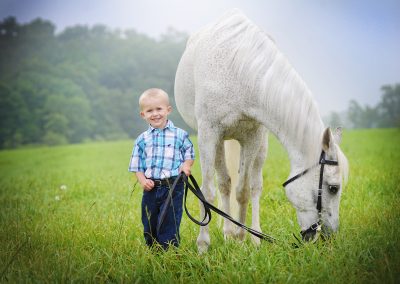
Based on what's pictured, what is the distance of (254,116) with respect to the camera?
10.6 ft

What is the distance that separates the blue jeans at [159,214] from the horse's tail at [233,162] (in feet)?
3.65

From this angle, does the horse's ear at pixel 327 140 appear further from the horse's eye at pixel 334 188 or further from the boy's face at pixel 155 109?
the boy's face at pixel 155 109

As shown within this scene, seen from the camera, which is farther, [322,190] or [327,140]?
[322,190]

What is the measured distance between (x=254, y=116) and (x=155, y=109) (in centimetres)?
78

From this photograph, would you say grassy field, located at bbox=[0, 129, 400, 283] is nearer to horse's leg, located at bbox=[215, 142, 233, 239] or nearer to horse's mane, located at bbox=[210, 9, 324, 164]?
horse's leg, located at bbox=[215, 142, 233, 239]

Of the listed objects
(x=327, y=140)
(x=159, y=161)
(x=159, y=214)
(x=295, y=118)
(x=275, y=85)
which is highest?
(x=275, y=85)

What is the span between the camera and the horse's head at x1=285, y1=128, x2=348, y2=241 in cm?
289

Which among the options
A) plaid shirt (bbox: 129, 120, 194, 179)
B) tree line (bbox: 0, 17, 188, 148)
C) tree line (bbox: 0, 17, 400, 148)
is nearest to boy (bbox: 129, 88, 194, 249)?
plaid shirt (bbox: 129, 120, 194, 179)

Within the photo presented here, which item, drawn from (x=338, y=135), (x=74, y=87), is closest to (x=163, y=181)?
(x=338, y=135)

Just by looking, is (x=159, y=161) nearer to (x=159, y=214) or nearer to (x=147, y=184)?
(x=147, y=184)

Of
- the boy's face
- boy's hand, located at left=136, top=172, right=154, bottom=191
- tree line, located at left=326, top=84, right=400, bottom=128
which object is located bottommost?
boy's hand, located at left=136, top=172, right=154, bottom=191

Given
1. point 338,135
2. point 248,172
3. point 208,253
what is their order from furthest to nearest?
point 248,172 < point 208,253 < point 338,135

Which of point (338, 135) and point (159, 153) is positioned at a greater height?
point (338, 135)

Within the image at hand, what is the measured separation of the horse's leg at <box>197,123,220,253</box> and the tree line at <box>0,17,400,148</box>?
25.5 meters
